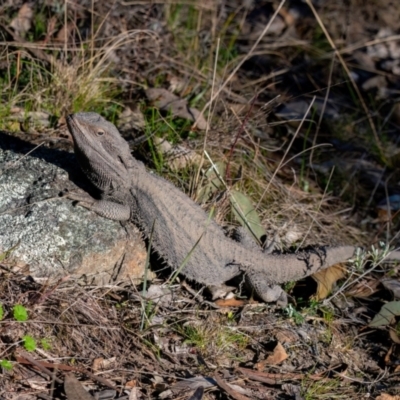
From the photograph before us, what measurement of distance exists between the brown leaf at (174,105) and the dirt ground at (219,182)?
2 centimetres

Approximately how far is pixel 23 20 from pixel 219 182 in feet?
7.37

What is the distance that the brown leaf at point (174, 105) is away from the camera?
17.6 feet

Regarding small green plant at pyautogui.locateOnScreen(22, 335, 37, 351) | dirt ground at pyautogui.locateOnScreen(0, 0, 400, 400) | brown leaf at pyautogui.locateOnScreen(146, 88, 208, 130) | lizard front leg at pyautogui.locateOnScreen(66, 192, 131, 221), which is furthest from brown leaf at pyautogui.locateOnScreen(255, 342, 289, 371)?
brown leaf at pyautogui.locateOnScreen(146, 88, 208, 130)

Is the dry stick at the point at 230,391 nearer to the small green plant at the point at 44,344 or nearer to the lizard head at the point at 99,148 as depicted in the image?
the small green plant at the point at 44,344

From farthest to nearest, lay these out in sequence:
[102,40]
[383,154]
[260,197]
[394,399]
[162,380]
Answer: [383,154] < [102,40] < [260,197] < [394,399] < [162,380]

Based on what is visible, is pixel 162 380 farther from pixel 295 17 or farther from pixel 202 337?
pixel 295 17

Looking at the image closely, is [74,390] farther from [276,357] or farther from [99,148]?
[99,148]

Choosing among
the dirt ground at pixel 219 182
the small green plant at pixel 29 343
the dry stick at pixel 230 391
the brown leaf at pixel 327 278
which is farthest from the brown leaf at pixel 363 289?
the small green plant at pixel 29 343

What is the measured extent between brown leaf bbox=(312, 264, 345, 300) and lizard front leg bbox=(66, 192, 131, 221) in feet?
4.29

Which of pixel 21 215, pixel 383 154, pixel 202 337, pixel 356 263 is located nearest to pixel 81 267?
pixel 21 215

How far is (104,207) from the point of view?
4320 mm

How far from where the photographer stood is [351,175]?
588 cm

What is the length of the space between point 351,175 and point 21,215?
113 inches

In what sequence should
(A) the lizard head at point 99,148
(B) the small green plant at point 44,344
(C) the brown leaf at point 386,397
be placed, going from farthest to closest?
1. (A) the lizard head at point 99,148
2. (C) the brown leaf at point 386,397
3. (B) the small green plant at point 44,344
